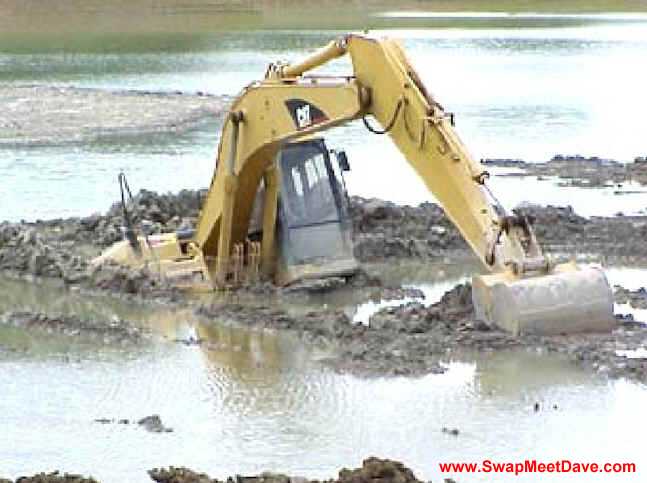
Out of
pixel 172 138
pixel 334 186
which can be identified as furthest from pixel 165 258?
pixel 172 138

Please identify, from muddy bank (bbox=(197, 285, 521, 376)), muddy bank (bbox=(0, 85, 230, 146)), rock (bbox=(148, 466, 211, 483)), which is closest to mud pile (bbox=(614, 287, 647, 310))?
muddy bank (bbox=(197, 285, 521, 376))

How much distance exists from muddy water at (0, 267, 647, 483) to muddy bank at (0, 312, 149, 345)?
149 mm

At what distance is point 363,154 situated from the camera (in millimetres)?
26250

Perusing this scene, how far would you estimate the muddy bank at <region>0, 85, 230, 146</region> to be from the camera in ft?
97.5

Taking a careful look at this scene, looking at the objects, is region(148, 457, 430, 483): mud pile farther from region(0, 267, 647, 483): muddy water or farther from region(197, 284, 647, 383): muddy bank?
region(197, 284, 647, 383): muddy bank

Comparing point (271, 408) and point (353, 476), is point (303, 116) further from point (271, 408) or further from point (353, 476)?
point (353, 476)

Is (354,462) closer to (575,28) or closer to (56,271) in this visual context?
(56,271)

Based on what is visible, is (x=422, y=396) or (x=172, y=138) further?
(x=172, y=138)

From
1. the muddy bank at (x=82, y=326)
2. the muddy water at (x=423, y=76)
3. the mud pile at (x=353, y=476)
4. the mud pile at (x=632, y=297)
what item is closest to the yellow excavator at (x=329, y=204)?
the muddy bank at (x=82, y=326)

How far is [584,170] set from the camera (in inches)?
947

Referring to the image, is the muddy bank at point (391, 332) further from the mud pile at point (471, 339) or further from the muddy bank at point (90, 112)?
the muddy bank at point (90, 112)

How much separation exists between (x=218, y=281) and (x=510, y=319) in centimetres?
377

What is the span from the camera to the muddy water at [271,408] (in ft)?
34.2

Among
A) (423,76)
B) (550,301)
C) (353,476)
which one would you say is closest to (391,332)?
(550,301)
